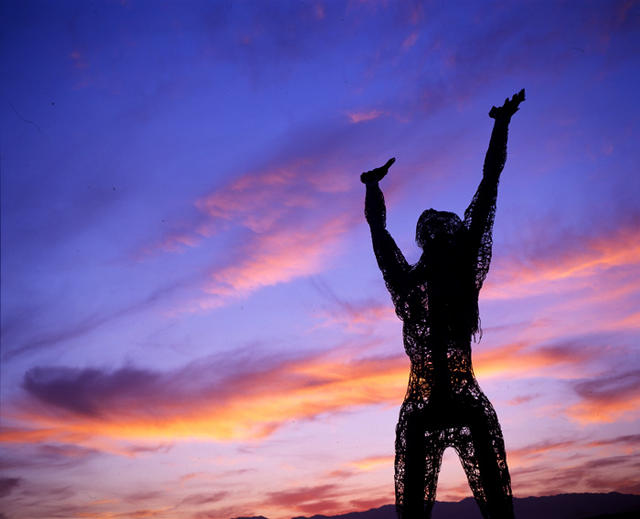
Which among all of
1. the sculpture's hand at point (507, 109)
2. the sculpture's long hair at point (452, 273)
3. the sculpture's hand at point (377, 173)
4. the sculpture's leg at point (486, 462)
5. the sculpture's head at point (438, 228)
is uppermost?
the sculpture's hand at point (507, 109)

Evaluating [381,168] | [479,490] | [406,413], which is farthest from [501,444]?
[381,168]

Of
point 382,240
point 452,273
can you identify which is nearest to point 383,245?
point 382,240

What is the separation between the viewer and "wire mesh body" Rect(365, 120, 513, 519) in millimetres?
8945

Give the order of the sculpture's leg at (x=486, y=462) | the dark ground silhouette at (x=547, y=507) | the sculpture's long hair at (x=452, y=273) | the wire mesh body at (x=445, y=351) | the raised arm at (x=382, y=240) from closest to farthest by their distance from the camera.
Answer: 1. the sculpture's leg at (x=486, y=462)
2. the wire mesh body at (x=445, y=351)
3. the sculpture's long hair at (x=452, y=273)
4. the raised arm at (x=382, y=240)
5. the dark ground silhouette at (x=547, y=507)

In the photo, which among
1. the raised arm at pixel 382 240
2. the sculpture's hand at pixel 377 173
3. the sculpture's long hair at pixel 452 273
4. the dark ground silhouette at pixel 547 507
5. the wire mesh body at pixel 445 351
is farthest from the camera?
the dark ground silhouette at pixel 547 507

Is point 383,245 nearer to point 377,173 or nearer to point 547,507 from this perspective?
point 377,173

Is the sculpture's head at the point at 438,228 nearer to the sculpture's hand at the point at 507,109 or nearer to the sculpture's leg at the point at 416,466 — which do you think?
the sculpture's hand at the point at 507,109

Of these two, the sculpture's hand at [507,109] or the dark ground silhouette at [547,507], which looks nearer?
the sculpture's hand at [507,109]

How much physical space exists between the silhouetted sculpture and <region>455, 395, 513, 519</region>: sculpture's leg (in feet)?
0.05

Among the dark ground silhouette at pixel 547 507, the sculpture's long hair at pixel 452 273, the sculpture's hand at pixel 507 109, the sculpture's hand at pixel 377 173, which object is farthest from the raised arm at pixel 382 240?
the dark ground silhouette at pixel 547 507

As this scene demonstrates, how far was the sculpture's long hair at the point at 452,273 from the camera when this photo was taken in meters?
9.58

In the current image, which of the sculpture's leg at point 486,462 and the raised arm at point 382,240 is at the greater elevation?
the raised arm at point 382,240

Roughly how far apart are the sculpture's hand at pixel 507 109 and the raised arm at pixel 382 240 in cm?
190

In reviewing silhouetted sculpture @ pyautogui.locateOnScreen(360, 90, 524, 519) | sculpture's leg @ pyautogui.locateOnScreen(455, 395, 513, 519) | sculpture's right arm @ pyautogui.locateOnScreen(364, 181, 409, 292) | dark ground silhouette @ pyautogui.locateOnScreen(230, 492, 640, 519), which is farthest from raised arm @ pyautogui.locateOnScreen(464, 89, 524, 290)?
dark ground silhouette @ pyautogui.locateOnScreen(230, 492, 640, 519)
